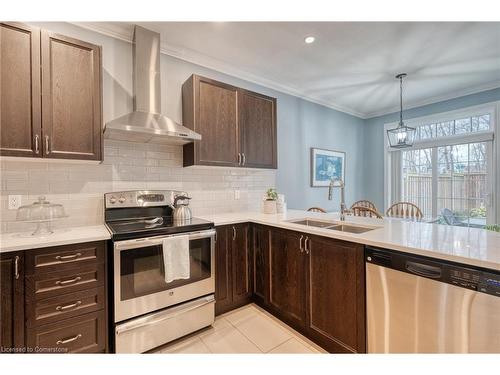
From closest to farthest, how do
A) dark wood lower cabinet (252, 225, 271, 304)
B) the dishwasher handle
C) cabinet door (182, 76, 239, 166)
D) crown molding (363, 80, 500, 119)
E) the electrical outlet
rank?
the dishwasher handle, the electrical outlet, dark wood lower cabinet (252, 225, 271, 304), cabinet door (182, 76, 239, 166), crown molding (363, 80, 500, 119)

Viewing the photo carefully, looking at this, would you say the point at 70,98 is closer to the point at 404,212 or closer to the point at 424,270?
the point at 424,270

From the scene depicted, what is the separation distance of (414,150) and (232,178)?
359cm

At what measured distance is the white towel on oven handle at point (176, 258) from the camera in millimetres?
1756

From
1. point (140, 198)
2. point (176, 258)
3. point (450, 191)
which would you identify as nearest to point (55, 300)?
point (176, 258)

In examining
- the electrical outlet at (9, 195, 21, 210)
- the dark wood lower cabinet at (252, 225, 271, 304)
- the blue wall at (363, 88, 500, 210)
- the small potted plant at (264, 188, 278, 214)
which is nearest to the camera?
the electrical outlet at (9, 195, 21, 210)

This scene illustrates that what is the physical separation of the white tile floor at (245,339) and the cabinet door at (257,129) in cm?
160

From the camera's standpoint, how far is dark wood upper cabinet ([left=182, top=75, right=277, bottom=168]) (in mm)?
2367

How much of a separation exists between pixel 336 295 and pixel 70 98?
241cm

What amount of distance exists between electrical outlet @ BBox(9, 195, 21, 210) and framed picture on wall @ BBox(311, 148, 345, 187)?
3.55 meters

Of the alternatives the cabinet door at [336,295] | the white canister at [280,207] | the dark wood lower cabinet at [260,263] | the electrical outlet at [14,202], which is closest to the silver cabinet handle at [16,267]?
the electrical outlet at [14,202]

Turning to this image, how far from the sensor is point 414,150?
169 inches

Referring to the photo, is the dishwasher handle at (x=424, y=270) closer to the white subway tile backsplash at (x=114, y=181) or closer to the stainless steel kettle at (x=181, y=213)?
the stainless steel kettle at (x=181, y=213)

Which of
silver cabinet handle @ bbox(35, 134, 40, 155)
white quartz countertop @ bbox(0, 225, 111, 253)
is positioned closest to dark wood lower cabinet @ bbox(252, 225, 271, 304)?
white quartz countertop @ bbox(0, 225, 111, 253)

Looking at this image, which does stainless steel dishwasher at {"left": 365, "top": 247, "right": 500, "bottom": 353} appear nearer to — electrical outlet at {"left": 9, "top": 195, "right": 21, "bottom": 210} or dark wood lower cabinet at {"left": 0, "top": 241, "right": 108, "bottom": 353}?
dark wood lower cabinet at {"left": 0, "top": 241, "right": 108, "bottom": 353}
